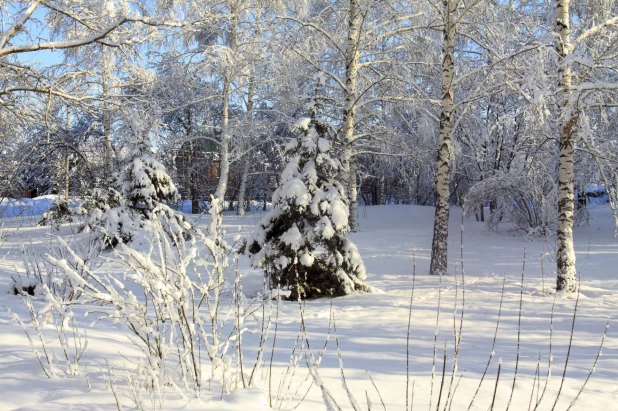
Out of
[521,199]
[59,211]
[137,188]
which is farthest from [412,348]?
[59,211]

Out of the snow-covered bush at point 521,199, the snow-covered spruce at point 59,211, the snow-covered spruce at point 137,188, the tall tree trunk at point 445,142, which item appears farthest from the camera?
the snow-covered spruce at point 59,211

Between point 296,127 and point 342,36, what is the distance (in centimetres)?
575

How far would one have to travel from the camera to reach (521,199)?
13.0 meters

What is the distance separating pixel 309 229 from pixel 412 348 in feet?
8.96

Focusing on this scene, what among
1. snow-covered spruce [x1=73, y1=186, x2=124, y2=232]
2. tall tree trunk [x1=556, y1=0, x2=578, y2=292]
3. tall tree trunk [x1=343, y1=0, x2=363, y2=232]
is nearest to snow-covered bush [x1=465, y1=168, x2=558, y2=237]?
tall tree trunk [x1=343, y1=0, x2=363, y2=232]

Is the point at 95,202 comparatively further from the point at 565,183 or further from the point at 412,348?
the point at 565,183

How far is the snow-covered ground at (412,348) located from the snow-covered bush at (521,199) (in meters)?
3.21

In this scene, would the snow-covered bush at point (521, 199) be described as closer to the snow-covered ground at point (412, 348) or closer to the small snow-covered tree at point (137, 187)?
the snow-covered ground at point (412, 348)

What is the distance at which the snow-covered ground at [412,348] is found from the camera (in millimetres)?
2625

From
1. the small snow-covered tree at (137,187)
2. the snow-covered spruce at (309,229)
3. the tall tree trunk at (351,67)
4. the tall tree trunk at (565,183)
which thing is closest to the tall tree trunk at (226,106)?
the small snow-covered tree at (137,187)

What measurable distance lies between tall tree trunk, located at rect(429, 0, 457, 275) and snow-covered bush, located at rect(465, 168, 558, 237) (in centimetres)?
493

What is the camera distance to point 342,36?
11.4 m

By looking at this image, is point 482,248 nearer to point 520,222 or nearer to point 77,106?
point 520,222

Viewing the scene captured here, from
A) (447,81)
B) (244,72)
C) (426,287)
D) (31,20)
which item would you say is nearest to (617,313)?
(426,287)
